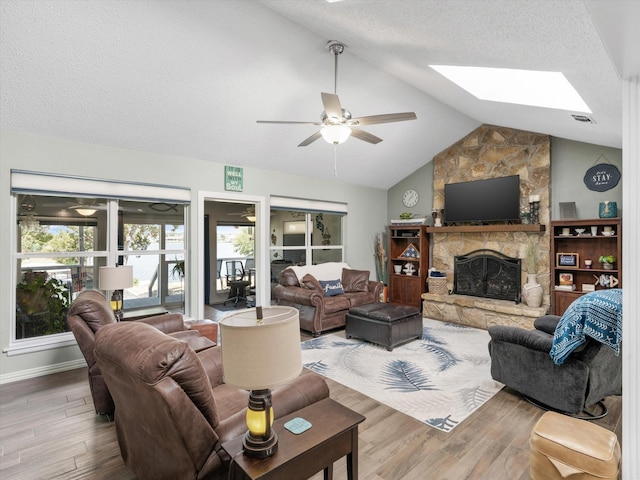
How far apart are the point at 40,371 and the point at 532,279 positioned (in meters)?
6.83

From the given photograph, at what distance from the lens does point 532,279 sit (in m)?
5.48

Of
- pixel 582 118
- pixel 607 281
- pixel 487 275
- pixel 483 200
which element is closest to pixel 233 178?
pixel 483 200

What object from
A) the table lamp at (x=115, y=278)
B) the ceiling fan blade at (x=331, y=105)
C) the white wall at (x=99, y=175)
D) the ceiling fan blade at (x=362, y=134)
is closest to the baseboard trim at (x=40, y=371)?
the white wall at (x=99, y=175)

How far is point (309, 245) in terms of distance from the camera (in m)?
6.73

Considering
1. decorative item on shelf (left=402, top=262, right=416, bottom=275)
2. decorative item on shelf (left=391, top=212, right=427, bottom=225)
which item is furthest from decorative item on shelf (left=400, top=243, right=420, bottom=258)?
decorative item on shelf (left=391, top=212, right=427, bottom=225)

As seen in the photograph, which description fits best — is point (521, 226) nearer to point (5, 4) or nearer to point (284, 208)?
point (284, 208)

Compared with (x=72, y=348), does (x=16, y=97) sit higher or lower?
higher

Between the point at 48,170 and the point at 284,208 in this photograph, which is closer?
the point at 48,170

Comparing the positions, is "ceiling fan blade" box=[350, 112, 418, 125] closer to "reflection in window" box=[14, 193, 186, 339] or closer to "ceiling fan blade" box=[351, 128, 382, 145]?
"ceiling fan blade" box=[351, 128, 382, 145]

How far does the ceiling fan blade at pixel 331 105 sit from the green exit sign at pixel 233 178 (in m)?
2.51

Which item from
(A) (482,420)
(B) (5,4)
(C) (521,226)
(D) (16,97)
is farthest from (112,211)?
(C) (521,226)

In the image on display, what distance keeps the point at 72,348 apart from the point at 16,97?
2.71 metres

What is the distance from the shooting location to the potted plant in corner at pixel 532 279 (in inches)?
211

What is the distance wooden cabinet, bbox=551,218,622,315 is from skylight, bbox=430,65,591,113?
2238 mm
